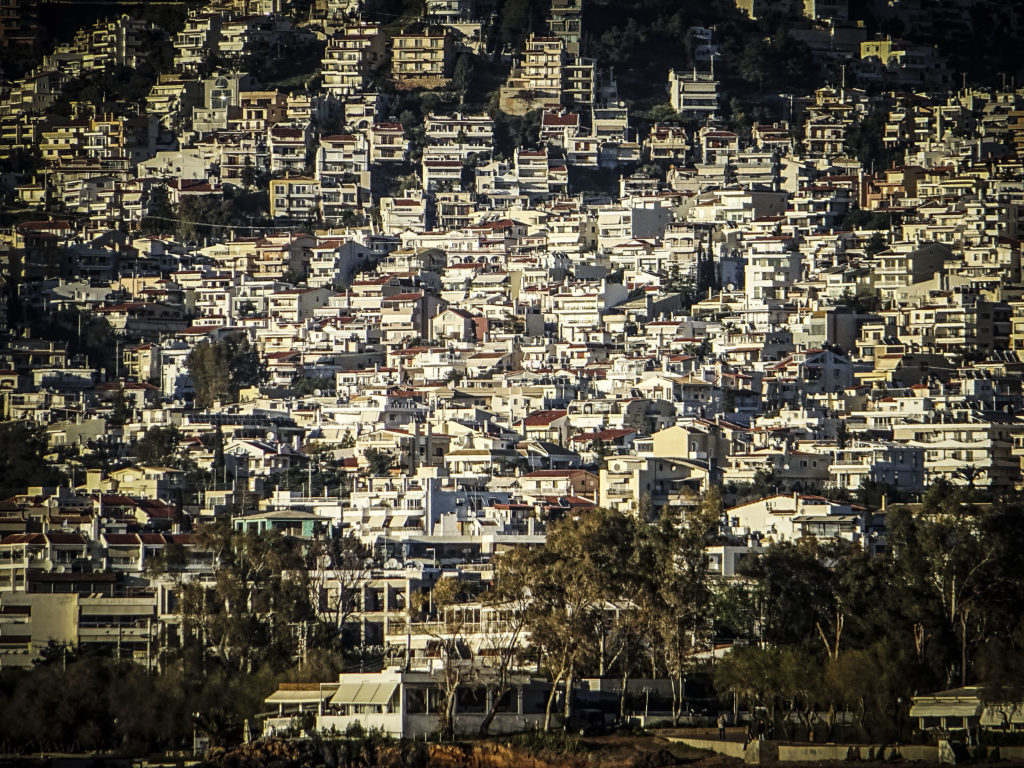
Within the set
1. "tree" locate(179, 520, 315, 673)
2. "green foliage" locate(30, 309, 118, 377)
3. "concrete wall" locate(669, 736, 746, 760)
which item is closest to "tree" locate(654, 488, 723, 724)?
"concrete wall" locate(669, 736, 746, 760)

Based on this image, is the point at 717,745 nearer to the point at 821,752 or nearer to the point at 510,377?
the point at 821,752

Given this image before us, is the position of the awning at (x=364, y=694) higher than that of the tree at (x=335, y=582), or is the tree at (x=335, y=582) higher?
the tree at (x=335, y=582)

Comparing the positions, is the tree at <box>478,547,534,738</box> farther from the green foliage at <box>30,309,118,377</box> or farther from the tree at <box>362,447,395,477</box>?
the green foliage at <box>30,309,118,377</box>

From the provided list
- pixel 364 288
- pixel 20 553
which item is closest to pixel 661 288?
pixel 364 288

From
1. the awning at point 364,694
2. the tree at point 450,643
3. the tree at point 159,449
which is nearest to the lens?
the tree at point 450,643

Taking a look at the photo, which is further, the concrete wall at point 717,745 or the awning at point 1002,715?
the concrete wall at point 717,745

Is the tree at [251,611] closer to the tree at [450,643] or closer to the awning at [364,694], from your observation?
the tree at [450,643]

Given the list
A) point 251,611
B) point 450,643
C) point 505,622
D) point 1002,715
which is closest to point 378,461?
point 251,611

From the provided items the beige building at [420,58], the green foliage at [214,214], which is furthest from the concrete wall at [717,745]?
the beige building at [420,58]
